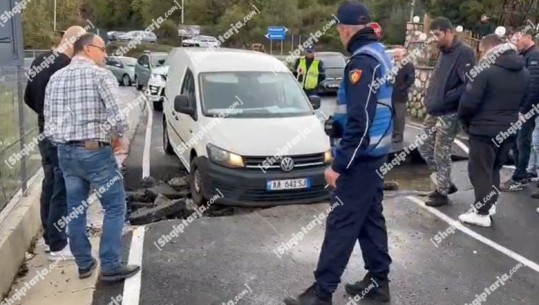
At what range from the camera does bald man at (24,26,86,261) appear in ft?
15.1

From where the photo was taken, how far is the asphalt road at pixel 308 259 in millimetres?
4398

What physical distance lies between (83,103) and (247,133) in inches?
120

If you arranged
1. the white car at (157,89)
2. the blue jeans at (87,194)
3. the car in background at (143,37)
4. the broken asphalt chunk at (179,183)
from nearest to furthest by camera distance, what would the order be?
the blue jeans at (87,194)
the broken asphalt chunk at (179,183)
the white car at (157,89)
the car in background at (143,37)

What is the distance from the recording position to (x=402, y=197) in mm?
7164

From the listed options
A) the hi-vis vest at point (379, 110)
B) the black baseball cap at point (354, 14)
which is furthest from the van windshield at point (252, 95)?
the black baseball cap at point (354, 14)

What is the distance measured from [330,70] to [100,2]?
53876 millimetres

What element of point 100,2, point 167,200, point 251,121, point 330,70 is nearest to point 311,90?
point 251,121

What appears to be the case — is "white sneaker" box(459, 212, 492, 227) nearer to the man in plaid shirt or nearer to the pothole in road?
the pothole in road

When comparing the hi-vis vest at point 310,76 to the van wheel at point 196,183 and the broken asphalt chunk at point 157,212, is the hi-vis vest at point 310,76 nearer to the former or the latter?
the van wheel at point 196,183

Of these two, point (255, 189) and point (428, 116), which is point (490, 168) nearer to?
point (428, 116)

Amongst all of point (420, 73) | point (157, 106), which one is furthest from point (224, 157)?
point (157, 106)

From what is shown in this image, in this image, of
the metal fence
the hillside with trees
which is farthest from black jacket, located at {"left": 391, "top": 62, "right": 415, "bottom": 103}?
the hillside with trees

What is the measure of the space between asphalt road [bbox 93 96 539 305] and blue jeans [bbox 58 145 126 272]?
0.29 meters

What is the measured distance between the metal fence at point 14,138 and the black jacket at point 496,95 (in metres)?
4.50
